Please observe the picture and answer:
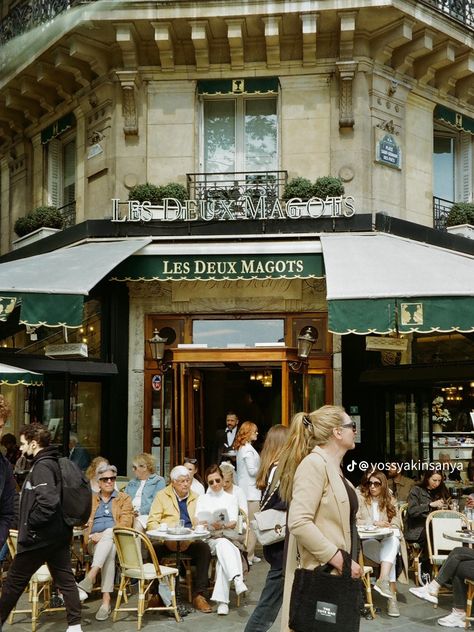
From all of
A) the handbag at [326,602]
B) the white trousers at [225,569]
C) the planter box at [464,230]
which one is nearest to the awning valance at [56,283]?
the white trousers at [225,569]

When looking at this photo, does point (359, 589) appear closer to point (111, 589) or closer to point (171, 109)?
point (111, 589)

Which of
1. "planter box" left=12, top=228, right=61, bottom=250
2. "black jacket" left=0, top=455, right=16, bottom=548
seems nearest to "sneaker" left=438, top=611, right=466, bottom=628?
"black jacket" left=0, top=455, right=16, bottom=548

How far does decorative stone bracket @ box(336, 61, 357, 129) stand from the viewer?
11.6 metres

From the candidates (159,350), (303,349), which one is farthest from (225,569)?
(159,350)

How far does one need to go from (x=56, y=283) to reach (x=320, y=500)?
6533 mm

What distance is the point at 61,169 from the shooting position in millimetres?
13922

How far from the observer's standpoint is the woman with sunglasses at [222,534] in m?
6.97

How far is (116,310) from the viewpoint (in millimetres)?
11875

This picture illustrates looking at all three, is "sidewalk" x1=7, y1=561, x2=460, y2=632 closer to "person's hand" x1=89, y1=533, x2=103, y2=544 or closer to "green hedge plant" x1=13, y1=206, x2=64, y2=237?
"person's hand" x1=89, y1=533, x2=103, y2=544

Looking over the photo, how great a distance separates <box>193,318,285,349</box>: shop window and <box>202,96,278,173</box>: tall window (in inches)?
92.8

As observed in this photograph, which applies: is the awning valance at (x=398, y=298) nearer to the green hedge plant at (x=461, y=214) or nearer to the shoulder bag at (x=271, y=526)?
the green hedge plant at (x=461, y=214)

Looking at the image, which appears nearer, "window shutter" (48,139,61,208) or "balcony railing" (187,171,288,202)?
"balcony railing" (187,171,288,202)

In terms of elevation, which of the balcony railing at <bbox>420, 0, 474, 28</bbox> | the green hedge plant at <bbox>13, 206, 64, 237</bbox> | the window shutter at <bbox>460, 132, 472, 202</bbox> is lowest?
the green hedge plant at <bbox>13, 206, 64, 237</bbox>

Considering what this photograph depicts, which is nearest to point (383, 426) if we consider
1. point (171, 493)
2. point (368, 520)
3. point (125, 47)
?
point (368, 520)
